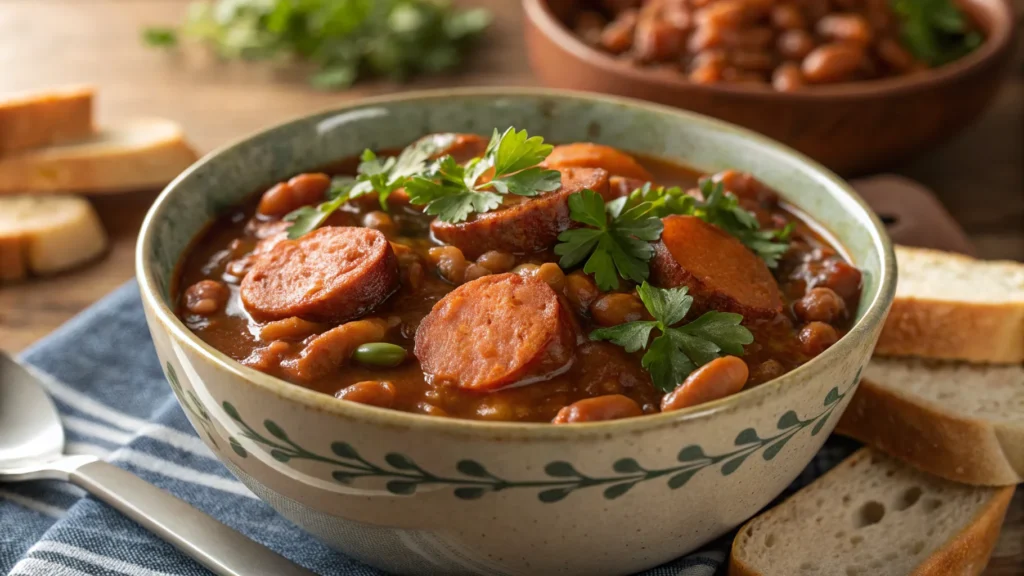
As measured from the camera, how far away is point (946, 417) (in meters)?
3.30

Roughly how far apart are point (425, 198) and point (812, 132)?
247 centimetres

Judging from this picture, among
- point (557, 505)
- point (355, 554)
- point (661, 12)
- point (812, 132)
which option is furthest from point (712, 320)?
point (661, 12)

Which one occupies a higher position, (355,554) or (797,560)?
(355,554)

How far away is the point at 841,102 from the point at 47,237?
11.4ft

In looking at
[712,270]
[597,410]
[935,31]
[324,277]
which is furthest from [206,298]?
[935,31]

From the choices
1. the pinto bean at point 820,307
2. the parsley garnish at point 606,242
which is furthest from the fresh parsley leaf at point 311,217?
the pinto bean at point 820,307

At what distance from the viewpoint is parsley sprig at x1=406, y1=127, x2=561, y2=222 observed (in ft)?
9.29

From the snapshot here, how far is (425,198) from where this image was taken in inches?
114

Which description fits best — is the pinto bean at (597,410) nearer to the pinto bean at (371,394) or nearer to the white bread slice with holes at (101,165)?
the pinto bean at (371,394)

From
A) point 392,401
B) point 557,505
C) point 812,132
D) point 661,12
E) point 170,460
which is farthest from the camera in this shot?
point 661,12

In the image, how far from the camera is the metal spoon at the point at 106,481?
2627 mm

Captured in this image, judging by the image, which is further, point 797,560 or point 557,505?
point 797,560

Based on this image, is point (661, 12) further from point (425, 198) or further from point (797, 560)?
point (797, 560)

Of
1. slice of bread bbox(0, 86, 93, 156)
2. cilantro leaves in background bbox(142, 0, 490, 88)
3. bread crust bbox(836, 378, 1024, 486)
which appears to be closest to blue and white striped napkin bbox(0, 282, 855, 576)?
bread crust bbox(836, 378, 1024, 486)
